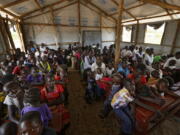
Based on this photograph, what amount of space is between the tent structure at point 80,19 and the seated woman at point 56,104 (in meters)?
5.00

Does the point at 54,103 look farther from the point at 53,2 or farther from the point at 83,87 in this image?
the point at 53,2

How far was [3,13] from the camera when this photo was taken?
5.47 meters

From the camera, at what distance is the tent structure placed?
619 cm

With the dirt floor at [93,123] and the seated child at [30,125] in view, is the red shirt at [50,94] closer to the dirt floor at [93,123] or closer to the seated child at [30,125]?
the dirt floor at [93,123]

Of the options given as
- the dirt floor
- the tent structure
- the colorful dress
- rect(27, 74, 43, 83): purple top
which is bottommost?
the dirt floor

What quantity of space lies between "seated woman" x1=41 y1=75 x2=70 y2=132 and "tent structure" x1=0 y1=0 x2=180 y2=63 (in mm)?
4996

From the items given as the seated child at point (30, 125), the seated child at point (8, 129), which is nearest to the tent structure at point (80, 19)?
the seated child at point (8, 129)

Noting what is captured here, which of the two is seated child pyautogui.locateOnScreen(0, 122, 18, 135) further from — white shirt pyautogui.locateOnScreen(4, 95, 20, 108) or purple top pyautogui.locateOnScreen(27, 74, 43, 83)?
purple top pyautogui.locateOnScreen(27, 74, 43, 83)

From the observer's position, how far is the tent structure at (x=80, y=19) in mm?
6188

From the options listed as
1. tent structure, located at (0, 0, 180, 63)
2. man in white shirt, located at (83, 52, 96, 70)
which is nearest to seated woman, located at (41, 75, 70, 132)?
man in white shirt, located at (83, 52, 96, 70)

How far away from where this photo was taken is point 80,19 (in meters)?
9.19

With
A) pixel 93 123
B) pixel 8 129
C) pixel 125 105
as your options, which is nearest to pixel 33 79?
pixel 93 123

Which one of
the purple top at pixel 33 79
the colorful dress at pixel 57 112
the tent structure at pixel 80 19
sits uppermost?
the tent structure at pixel 80 19

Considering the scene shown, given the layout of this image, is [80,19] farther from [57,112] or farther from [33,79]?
[57,112]
